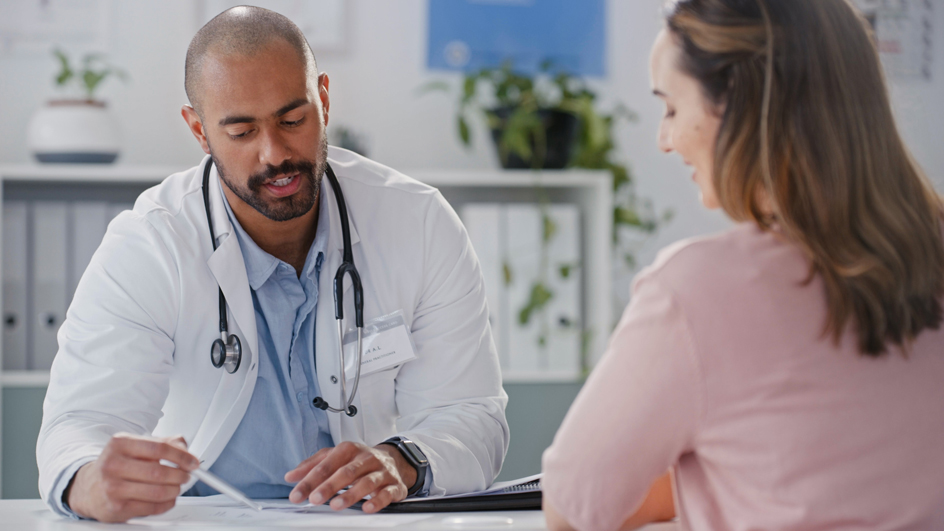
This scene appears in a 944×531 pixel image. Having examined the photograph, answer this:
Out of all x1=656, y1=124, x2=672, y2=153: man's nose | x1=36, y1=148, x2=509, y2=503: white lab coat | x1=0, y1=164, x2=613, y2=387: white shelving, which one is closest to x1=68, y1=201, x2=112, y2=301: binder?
→ x1=0, y1=164, x2=613, y2=387: white shelving

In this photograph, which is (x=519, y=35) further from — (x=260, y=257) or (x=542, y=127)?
(x=260, y=257)

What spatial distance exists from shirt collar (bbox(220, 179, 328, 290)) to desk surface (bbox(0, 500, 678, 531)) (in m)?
0.48

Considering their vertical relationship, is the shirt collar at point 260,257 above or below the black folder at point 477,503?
above

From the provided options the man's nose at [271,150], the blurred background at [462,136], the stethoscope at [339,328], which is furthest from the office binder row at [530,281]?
the man's nose at [271,150]

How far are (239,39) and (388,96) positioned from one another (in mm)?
1398

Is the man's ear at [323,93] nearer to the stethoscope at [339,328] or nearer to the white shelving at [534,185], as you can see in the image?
the stethoscope at [339,328]

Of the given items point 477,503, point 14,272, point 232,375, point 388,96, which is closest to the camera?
point 477,503

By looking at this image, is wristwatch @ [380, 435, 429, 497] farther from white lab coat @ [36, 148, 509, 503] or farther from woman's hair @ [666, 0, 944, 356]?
woman's hair @ [666, 0, 944, 356]

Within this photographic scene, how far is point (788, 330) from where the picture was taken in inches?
28.4

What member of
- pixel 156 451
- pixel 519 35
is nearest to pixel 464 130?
pixel 519 35

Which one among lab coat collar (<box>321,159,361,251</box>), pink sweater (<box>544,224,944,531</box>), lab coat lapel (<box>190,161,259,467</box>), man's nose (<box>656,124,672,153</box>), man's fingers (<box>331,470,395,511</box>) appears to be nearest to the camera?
pink sweater (<box>544,224,944,531</box>)

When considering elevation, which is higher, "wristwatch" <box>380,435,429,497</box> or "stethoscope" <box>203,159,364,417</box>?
"stethoscope" <box>203,159,364,417</box>

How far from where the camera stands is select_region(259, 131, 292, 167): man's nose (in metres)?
1.36

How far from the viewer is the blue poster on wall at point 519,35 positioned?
2.77 metres
